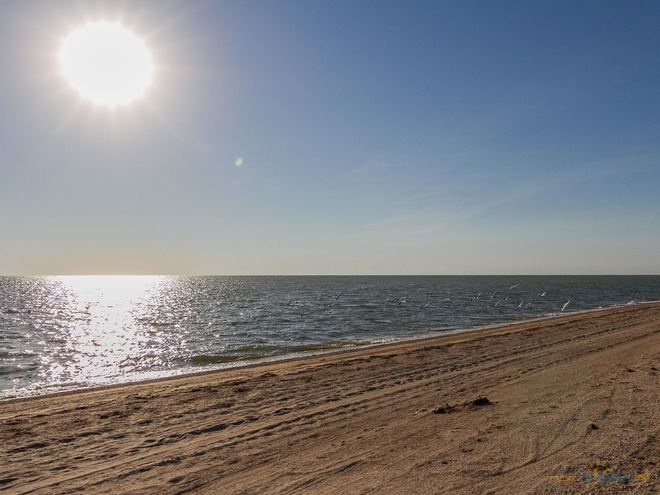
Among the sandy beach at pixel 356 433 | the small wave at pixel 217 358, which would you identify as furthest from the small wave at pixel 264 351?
the sandy beach at pixel 356 433

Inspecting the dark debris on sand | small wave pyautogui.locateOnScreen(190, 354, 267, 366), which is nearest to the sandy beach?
the dark debris on sand

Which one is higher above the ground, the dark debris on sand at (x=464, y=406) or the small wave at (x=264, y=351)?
the dark debris on sand at (x=464, y=406)

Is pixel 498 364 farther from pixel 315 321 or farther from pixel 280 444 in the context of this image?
pixel 315 321

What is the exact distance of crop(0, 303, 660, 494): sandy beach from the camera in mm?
6156

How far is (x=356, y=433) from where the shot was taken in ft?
27.5

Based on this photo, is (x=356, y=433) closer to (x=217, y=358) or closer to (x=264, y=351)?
(x=217, y=358)

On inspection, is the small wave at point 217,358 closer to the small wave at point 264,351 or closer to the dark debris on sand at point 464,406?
the small wave at point 264,351

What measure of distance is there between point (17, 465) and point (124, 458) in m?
1.71

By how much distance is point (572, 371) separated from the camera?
13.0m

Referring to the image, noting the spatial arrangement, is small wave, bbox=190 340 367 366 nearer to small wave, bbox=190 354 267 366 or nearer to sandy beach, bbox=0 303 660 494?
small wave, bbox=190 354 267 366

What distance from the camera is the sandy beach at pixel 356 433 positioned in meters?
6.16

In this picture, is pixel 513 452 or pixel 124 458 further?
pixel 124 458

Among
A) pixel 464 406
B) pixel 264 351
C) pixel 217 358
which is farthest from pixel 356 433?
pixel 264 351

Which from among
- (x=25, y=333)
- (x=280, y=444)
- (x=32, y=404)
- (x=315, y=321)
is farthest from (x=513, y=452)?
(x=25, y=333)
